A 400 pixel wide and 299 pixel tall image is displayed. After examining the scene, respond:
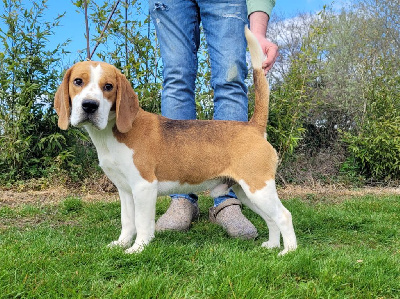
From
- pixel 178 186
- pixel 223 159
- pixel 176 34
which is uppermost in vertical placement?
pixel 176 34

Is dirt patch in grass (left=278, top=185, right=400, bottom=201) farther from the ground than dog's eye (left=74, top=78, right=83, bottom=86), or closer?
closer

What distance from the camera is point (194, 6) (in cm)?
408

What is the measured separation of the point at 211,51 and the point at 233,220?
167 centimetres

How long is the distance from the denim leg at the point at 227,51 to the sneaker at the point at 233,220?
87 centimetres

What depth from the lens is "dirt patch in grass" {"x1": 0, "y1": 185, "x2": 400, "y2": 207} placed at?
233 inches

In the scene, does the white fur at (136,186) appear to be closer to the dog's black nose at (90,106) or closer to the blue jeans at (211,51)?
the dog's black nose at (90,106)

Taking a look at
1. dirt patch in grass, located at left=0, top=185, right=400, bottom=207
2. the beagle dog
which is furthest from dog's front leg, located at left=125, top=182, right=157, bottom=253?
dirt patch in grass, located at left=0, top=185, right=400, bottom=207

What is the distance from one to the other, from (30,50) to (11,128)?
136 centimetres

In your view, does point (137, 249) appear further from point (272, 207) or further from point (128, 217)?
point (272, 207)

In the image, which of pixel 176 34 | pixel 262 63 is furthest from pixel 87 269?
pixel 176 34

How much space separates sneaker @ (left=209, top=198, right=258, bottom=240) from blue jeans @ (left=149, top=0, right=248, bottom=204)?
875 millimetres

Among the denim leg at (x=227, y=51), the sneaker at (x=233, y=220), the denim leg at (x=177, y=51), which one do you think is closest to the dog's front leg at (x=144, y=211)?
the sneaker at (x=233, y=220)

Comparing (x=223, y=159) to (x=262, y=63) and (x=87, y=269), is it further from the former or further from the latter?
(x=87, y=269)

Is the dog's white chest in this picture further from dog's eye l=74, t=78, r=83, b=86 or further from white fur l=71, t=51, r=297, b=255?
dog's eye l=74, t=78, r=83, b=86
